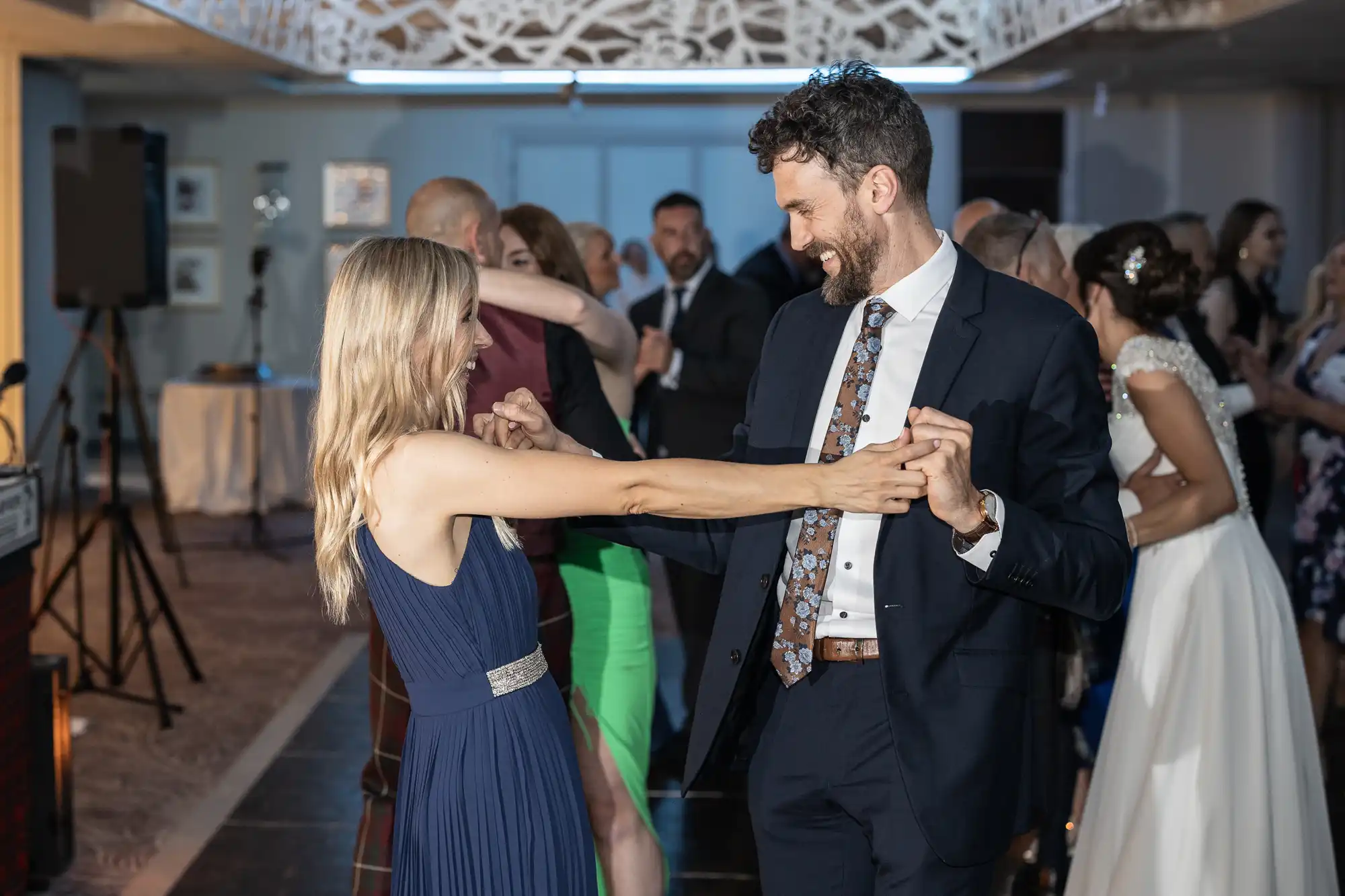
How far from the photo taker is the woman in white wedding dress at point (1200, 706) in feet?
9.30

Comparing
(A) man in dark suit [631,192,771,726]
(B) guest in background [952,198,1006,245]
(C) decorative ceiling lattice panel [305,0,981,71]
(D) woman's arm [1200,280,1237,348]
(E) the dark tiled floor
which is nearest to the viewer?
(E) the dark tiled floor

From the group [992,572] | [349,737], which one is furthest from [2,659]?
[992,572]

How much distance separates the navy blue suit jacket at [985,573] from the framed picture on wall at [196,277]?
1158 cm

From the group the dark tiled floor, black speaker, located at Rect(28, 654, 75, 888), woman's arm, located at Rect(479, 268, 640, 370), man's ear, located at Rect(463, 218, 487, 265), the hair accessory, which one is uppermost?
man's ear, located at Rect(463, 218, 487, 265)

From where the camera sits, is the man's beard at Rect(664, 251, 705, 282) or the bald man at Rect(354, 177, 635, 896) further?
the man's beard at Rect(664, 251, 705, 282)

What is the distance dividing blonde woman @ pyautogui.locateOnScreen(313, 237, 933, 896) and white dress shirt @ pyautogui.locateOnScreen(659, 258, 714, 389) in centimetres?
308

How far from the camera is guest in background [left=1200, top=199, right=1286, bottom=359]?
19.6 ft

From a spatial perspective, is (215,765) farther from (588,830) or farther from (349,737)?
(588,830)

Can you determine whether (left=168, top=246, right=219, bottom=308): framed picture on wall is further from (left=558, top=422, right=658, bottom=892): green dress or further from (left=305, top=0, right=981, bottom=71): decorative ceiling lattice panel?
(left=558, top=422, right=658, bottom=892): green dress

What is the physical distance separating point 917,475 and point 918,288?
392mm

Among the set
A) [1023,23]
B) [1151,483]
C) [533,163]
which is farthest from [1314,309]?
[533,163]

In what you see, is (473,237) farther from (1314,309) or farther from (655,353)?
(1314,309)

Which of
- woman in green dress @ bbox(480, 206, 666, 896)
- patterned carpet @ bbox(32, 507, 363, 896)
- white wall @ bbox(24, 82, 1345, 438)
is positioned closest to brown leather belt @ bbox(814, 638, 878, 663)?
woman in green dress @ bbox(480, 206, 666, 896)

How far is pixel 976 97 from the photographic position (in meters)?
12.4
